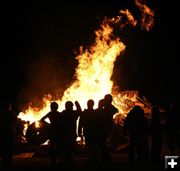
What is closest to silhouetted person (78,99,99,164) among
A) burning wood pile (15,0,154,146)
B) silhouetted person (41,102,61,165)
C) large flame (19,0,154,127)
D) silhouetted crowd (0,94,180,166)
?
silhouetted crowd (0,94,180,166)

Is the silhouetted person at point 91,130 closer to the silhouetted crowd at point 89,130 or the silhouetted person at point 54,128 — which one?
the silhouetted crowd at point 89,130

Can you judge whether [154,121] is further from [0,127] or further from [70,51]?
[70,51]

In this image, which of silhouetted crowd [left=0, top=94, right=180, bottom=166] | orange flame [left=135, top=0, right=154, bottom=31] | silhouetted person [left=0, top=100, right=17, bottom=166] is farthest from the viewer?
orange flame [left=135, top=0, right=154, bottom=31]

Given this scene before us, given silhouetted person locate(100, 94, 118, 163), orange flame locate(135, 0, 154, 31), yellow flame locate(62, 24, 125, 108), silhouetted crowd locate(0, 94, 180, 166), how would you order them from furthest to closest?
orange flame locate(135, 0, 154, 31) < yellow flame locate(62, 24, 125, 108) < silhouetted person locate(100, 94, 118, 163) < silhouetted crowd locate(0, 94, 180, 166)

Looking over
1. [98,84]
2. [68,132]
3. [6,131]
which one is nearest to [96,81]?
[98,84]

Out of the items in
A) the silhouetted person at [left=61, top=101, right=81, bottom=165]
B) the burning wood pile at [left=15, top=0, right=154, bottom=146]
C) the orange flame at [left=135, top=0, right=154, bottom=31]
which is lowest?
the silhouetted person at [left=61, top=101, right=81, bottom=165]

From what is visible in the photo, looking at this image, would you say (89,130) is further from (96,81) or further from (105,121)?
(96,81)

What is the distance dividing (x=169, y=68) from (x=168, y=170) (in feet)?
96.7

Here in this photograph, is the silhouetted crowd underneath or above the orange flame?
underneath

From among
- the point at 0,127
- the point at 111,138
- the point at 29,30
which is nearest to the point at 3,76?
the point at 29,30

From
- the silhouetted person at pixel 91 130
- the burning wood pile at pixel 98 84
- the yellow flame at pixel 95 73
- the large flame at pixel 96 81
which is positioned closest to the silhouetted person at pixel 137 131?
the silhouetted person at pixel 91 130

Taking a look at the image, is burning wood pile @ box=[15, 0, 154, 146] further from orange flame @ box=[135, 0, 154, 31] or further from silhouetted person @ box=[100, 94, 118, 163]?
silhouetted person @ box=[100, 94, 118, 163]

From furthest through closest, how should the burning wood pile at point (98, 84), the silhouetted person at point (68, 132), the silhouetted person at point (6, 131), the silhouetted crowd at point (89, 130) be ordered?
the burning wood pile at point (98, 84) → the silhouetted person at point (6, 131) → the silhouetted crowd at point (89, 130) → the silhouetted person at point (68, 132)

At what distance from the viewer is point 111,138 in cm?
2152
